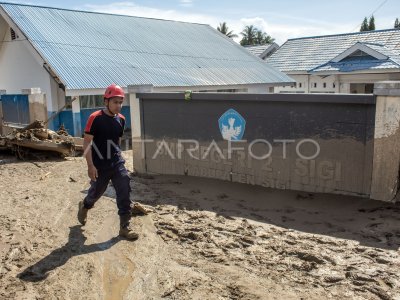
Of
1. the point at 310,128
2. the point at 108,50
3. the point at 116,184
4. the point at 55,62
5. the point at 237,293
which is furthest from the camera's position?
the point at 108,50

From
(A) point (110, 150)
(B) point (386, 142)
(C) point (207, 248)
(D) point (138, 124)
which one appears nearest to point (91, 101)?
(D) point (138, 124)

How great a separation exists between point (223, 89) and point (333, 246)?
1517 centimetres

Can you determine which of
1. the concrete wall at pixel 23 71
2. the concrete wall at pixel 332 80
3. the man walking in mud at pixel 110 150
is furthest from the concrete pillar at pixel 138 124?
the concrete wall at pixel 332 80

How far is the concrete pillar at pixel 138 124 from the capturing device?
8617mm

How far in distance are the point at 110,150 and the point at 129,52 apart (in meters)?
13.8

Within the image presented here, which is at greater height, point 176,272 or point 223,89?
point 223,89

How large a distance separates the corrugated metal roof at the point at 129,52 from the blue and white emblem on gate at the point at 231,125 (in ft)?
25.9

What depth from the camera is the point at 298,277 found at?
3941mm

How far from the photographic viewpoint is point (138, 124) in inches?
342

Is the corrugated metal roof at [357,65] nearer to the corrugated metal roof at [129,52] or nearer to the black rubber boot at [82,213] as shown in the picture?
the corrugated metal roof at [129,52]

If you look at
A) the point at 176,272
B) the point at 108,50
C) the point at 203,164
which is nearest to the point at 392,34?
the point at 108,50

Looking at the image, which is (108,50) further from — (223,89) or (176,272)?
(176,272)

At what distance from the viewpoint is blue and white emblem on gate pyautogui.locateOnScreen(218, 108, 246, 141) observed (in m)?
7.09

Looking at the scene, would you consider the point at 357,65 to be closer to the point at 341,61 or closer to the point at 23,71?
the point at 341,61
